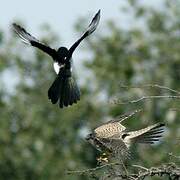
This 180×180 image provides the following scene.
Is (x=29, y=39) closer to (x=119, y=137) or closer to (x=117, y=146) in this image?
(x=119, y=137)

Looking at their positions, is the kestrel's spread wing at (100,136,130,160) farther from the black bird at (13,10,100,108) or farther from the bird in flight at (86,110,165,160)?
the black bird at (13,10,100,108)

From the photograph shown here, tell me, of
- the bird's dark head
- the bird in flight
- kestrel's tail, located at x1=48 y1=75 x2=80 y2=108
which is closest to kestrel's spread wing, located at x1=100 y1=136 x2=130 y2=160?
the bird in flight

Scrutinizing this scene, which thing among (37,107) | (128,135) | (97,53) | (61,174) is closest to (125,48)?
(97,53)

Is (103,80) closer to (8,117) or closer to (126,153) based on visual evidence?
(8,117)

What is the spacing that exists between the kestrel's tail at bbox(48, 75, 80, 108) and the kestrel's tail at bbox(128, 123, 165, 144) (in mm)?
804

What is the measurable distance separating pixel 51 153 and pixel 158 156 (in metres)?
2.49

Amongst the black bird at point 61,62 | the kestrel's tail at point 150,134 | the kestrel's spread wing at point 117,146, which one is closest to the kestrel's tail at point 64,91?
the black bird at point 61,62

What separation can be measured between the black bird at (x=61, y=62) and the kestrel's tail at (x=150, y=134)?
2.64 feet

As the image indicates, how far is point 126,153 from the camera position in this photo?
6.03 metres

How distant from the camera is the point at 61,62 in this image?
22.8 ft

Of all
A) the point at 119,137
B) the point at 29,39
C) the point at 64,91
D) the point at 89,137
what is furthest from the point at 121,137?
the point at 29,39

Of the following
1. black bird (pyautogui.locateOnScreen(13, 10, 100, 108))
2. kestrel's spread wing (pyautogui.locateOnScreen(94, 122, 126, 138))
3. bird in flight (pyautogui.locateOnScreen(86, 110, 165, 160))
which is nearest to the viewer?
bird in flight (pyautogui.locateOnScreen(86, 110, 165, 160))

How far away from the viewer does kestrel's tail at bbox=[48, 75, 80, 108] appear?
6.93m

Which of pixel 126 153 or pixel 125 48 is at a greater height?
pixel 125 48
